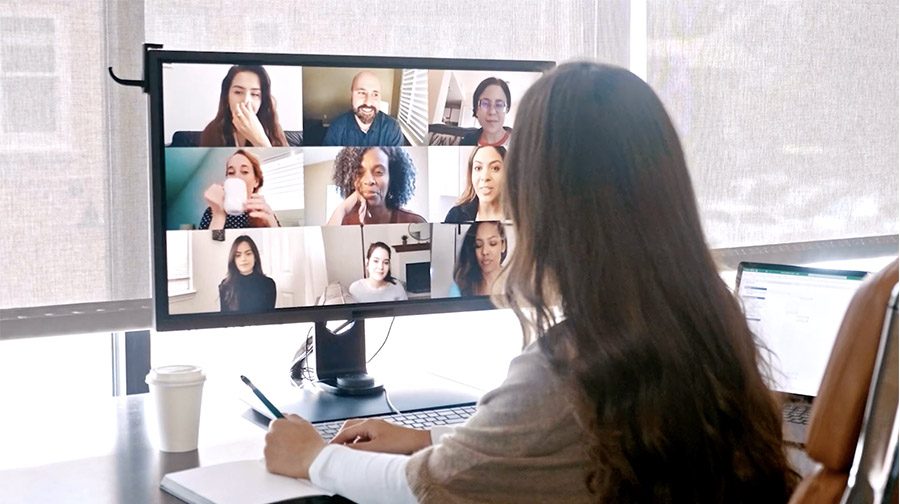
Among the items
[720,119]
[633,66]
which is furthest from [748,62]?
[633,66]

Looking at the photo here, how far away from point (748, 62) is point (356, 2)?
0.98m

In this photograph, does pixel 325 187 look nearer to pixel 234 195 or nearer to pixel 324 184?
pixel 324 184

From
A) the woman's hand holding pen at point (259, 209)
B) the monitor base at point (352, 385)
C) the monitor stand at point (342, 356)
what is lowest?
the monitor base at point (352, 385)

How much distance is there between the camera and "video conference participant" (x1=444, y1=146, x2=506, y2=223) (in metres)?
1.71

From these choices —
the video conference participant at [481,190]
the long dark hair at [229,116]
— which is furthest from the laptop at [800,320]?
the long dark hair at [229,116]

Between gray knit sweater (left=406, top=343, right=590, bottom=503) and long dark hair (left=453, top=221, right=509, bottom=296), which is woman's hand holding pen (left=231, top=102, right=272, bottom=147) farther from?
gray knit sweater (left=406, top=343, right=590, bottom=503)

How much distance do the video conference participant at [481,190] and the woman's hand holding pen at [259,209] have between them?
0.27 metres

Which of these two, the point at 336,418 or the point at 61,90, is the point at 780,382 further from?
the point at 61,90

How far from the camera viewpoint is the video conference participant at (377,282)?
1.66 metres

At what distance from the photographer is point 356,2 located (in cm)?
198

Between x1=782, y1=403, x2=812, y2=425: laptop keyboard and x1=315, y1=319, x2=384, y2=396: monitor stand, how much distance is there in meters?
0.61

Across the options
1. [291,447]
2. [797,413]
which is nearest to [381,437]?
[291,447]

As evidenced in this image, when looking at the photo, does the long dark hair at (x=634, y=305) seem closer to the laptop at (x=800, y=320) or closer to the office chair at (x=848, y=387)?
the office chair at (x=848, y=387)

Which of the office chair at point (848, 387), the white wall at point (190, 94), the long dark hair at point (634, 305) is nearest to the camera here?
the office chair at point (848, 387)
